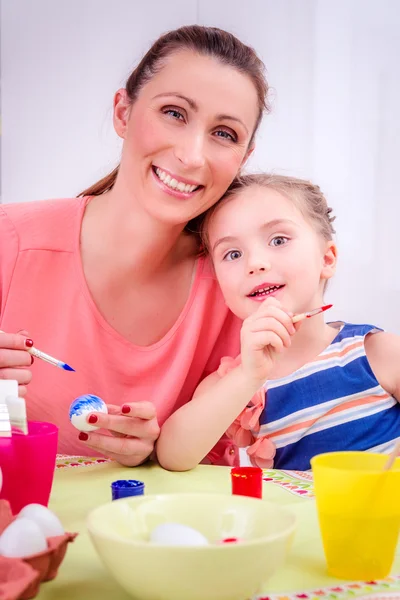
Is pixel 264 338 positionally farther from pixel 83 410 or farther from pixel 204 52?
pixel 204 52

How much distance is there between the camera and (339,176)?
295cm

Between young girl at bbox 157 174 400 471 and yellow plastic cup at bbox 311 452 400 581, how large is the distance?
647mm

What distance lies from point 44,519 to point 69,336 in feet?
2.84

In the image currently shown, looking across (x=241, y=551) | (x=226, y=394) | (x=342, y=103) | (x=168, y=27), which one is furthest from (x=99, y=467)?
(x=168, y=27)

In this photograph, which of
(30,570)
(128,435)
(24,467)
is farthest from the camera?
(128,435)

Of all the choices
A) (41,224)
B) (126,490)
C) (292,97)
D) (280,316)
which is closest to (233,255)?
(280,316)

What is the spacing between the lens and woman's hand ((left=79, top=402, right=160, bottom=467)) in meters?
1.18

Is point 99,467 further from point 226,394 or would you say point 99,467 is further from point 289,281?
point 289,281

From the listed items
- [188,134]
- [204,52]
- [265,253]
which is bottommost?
[265,253]

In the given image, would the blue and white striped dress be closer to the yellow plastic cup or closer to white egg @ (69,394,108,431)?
white egg @ (69,394,108,431)

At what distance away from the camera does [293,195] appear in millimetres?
1512

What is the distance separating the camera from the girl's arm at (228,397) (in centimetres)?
117

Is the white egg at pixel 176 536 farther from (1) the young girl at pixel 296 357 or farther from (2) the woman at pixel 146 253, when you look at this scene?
(2) the woman at pixel 146 253

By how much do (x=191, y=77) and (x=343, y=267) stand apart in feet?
5.44
